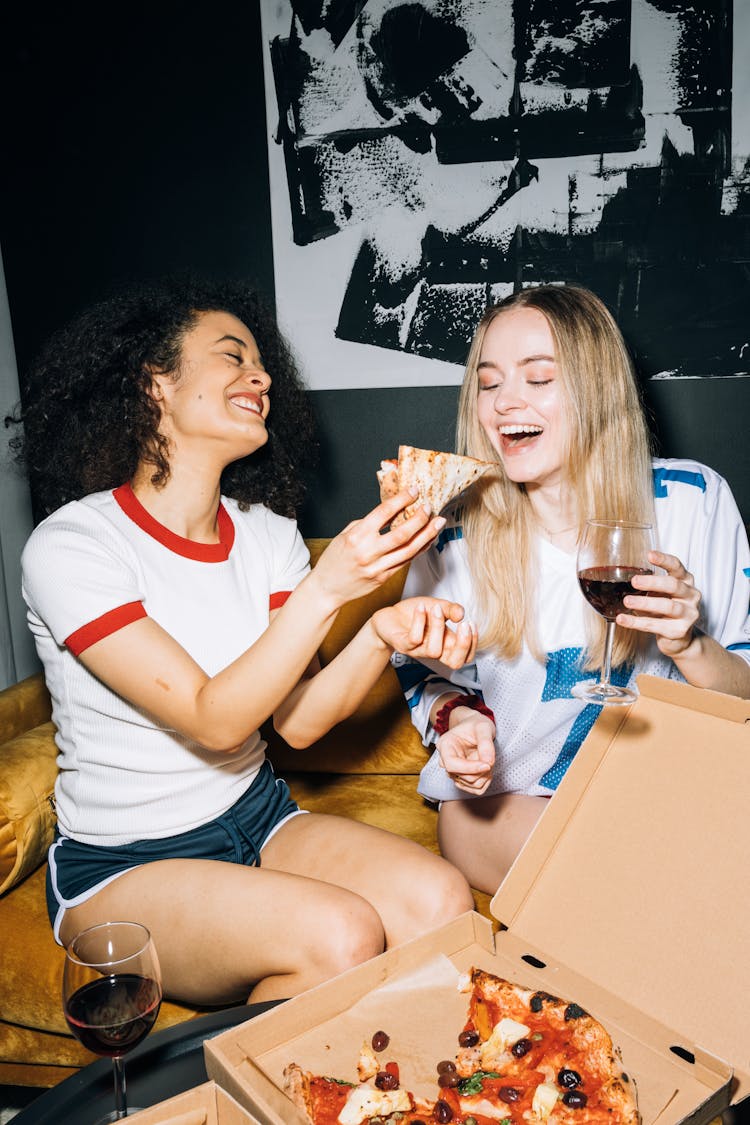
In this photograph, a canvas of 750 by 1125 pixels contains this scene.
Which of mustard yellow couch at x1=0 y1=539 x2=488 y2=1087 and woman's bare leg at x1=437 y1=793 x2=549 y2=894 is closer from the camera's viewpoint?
mustard yellow couch at x1=0 y1=539 x2=488 y2=1087

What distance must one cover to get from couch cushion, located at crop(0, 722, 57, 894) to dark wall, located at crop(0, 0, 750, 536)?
5.24ft

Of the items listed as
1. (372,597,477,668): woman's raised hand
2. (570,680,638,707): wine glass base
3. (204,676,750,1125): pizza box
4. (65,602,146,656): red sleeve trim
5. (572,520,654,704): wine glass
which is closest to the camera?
(204,676,750,1125): pizza box

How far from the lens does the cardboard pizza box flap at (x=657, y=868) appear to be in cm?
106

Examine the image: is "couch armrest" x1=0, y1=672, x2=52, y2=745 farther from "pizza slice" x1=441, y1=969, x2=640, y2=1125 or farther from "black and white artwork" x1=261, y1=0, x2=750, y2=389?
"pizza slice" x1=441, y1=969, x2=640, y2=1125

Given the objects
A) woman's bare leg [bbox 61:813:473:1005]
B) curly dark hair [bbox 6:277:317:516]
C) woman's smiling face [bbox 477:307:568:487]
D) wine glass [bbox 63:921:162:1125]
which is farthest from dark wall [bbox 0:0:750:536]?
wine glass [bbox 63:921:162:1125]

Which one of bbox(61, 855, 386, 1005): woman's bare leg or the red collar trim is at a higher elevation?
the red collar trim

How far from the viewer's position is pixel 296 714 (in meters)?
2.01

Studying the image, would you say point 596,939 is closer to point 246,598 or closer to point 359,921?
point 359,921

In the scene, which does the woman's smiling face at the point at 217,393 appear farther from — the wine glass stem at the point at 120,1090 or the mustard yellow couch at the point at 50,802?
the wine glass stem at the point at 120,1090

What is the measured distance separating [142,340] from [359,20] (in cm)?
187

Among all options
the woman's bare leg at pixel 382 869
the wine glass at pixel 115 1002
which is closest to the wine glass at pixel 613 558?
the woman's bare leg at pixel 382 869

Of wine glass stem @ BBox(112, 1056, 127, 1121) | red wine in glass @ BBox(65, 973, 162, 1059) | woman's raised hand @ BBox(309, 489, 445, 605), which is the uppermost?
woman's raised hand @ BBox(309, 489, 445, 605)

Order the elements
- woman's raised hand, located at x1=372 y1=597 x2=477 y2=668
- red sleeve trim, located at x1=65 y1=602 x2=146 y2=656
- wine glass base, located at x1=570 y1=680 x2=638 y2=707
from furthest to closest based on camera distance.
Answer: red sleeve trim, located at x1=65 y1=602 x2=146 y2=656 → woman's raised hand, located at x1=372 y1=597 x2=477 y2=668 → wine glass base, located at x1=570 y1=680 x2=638 y2=707

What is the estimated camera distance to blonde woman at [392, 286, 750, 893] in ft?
6.98
